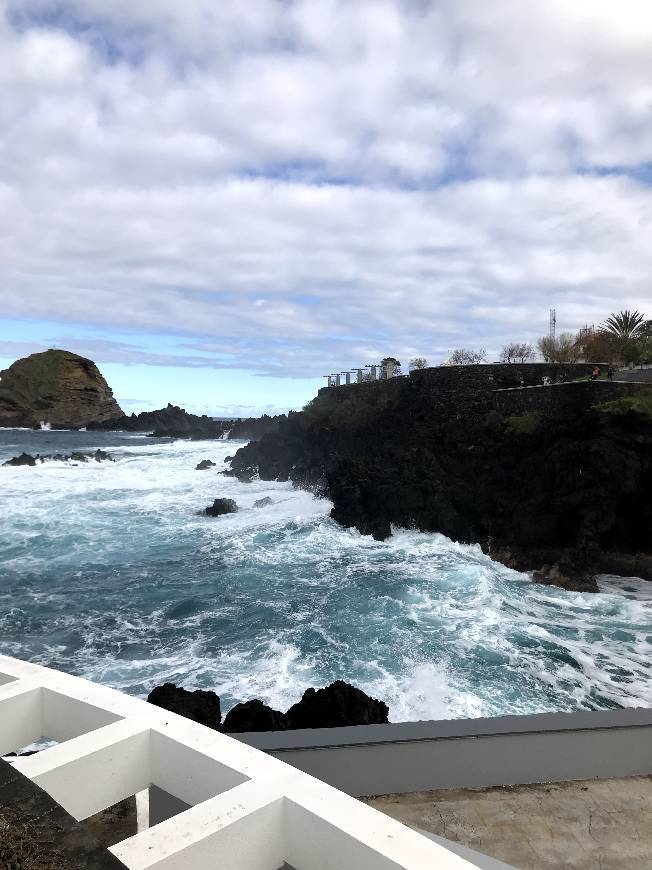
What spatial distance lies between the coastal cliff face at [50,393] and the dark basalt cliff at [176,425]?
12.1 feet

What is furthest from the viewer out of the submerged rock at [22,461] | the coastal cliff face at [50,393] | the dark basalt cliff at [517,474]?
the coastal cliff face at [50,393]

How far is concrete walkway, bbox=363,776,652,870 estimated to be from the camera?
320 centimetres

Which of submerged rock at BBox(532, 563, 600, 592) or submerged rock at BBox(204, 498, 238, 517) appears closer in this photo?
submerged rock at BBox(532, 563, 600, 592)

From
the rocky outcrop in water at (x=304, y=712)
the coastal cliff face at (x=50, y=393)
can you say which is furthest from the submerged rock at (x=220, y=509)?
the coastal cliff face at (x=50, y=393)

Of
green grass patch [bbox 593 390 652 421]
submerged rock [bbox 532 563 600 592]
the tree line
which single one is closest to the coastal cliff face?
the tree line

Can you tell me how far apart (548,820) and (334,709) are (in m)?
3.13

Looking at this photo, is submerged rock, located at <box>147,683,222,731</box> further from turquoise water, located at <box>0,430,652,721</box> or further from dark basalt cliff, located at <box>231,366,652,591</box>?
dark basalt cliff, located at <box>231,366,652,591</box>

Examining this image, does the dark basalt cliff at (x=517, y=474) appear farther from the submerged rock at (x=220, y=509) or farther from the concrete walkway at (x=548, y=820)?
the concrete walkway at (x=548, y=820)

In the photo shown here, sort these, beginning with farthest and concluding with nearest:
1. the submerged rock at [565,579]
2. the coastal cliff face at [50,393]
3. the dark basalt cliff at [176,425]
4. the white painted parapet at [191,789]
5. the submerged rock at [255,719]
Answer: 1. the coastal cliff face at [50,393]
2. the dark basalt cliff at [176,425]
3. the submerged rock at [565,579]
4. the submerged rock at [255,719]
5. the white painted parapet at [191,789]

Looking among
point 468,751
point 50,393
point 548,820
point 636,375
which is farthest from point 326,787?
point 50,393

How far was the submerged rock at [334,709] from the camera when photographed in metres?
6.22

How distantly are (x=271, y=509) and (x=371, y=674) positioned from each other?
12.3m

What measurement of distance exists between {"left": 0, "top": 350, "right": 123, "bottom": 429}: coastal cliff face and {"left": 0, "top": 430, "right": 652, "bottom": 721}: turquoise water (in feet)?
233

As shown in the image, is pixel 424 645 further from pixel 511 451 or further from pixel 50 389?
pixel 50 389
